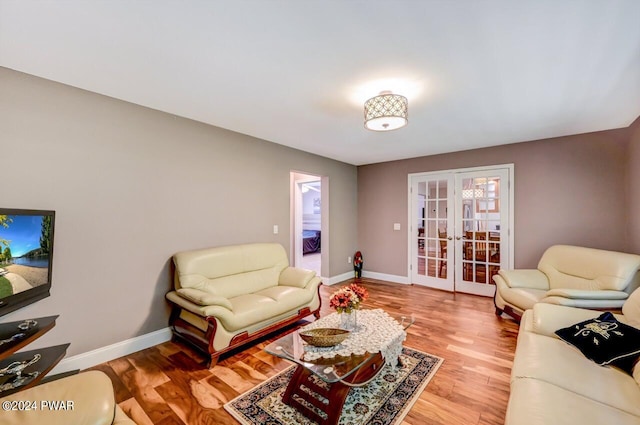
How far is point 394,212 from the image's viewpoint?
17.6 feet

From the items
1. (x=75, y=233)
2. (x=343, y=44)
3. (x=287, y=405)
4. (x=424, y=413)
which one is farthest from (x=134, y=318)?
(x=343, y=44)

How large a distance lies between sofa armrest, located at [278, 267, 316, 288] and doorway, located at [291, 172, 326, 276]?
1.40m

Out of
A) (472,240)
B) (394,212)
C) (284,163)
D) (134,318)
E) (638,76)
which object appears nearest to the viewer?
(638,76)

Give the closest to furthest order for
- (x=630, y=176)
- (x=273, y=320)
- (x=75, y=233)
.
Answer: (x=75, y=233)
(x=273, y=320)
(x=630, y=176)

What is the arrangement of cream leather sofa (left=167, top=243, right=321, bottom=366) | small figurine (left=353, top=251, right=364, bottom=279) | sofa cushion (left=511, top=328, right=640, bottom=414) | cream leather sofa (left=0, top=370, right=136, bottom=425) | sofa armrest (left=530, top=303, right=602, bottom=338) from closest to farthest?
1. cream leather sofa (left=0, top=370, right=136, bottom=425)
2. sofa cushion (left=511, top=328, right=640, bottom=414)
3. sofa armrest (left=530, top=303, right=602, bottom=338)
4. cream leather sofa (left=167, top=243, right=321, bottom=366)
5. small figurine (left=353, top=251, right=364, bottom=279)

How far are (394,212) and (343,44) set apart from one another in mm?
4000

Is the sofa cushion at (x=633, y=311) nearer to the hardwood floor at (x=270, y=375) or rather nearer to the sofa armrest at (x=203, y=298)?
the hardwood floor at (x=270, y=375)

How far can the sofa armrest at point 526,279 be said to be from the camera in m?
3.33

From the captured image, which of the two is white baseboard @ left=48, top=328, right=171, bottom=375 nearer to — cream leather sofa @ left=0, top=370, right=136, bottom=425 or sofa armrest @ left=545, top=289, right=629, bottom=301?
cream leather sofa @ left=0, top=370, right=136, bottom=425

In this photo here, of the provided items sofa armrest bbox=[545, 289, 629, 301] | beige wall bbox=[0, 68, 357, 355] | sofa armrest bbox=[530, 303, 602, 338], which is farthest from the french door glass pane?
beige wall bbox=[0, 68, 357, 355]

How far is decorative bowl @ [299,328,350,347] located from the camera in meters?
1.92

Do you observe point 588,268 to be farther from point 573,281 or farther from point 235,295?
point 235,295

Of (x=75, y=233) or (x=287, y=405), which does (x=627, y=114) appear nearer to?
(x=287, y=405)

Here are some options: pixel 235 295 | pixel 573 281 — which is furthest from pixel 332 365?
pixel 573 281
